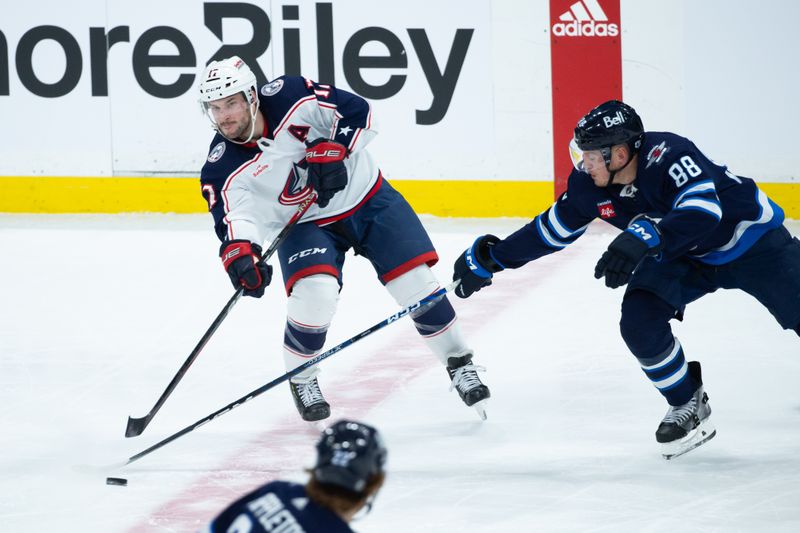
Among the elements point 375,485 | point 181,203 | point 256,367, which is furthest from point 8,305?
point 375,485

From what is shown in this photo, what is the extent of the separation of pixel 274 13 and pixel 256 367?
2.75 m

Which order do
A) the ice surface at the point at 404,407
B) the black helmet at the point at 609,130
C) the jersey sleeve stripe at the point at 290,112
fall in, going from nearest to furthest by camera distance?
the ice surface at the point at 404,407 → the black helmet at the point at 609,130 → the jersey sleeve stripe at the point at 290,112

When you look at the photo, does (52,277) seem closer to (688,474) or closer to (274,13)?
(274,13)

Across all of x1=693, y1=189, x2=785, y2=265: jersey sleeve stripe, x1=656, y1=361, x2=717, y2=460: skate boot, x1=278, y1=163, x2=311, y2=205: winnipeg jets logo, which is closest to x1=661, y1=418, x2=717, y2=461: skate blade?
x1=656, y1=361, x2=717, y2=460: skate boot

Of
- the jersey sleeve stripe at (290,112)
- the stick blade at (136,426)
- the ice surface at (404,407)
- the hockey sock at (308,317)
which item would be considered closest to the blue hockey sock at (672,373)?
the ice surface at (404,407)

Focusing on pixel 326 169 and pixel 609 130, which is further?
pixel 326 169

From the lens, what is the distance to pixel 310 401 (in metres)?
3.44

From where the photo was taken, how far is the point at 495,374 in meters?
3.91

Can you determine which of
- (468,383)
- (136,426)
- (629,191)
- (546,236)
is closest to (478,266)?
(546,236)

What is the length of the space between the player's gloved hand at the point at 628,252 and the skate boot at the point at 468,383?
2.27 ft

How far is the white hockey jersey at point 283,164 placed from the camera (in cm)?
337

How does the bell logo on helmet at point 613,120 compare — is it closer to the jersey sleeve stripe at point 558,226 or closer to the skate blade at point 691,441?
the jersey sleeve stripe at point 558,226

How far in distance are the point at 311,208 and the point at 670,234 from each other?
109cm

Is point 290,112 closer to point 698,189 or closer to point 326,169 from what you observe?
point 326,169
